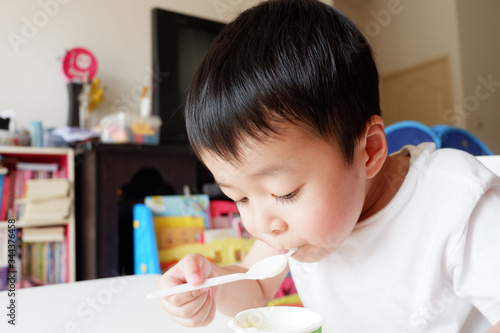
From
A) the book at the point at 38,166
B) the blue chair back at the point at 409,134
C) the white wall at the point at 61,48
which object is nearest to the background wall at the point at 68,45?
the white wall at the point at 61,48

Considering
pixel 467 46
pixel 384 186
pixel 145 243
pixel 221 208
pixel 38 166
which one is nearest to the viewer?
pixel 384 186

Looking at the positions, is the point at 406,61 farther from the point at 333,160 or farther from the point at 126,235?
the point at 333,160

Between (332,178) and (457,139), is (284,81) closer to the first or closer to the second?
(332,178)

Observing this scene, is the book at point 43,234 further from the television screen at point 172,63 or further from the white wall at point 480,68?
the white wall at point 480,68

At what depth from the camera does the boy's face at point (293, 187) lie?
51 cm

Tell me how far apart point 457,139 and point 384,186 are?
1209mm

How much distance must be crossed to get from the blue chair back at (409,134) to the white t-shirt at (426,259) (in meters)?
1.00

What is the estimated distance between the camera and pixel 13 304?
0.62 metres

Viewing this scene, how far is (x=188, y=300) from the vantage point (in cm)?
55

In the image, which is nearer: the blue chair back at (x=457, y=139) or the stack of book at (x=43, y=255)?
the blue chair back at (x=457, y=139)

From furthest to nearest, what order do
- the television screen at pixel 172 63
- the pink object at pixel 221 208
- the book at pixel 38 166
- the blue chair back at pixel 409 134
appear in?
1. the television screen at pixel 172 63
2. the pink object at pixel 221 208
3. the book at pixel 38 166
4. the blue chair back at pixel 409 134

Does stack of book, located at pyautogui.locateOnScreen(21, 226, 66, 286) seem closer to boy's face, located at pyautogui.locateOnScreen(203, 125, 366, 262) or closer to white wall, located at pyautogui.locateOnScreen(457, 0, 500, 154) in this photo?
boy's face, located at pyautogui.locateOnScreen(203, 125, 366, 262)

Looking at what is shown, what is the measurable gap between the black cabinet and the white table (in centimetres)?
140

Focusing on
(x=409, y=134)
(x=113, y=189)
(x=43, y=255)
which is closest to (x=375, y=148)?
(x=409, y=134)
